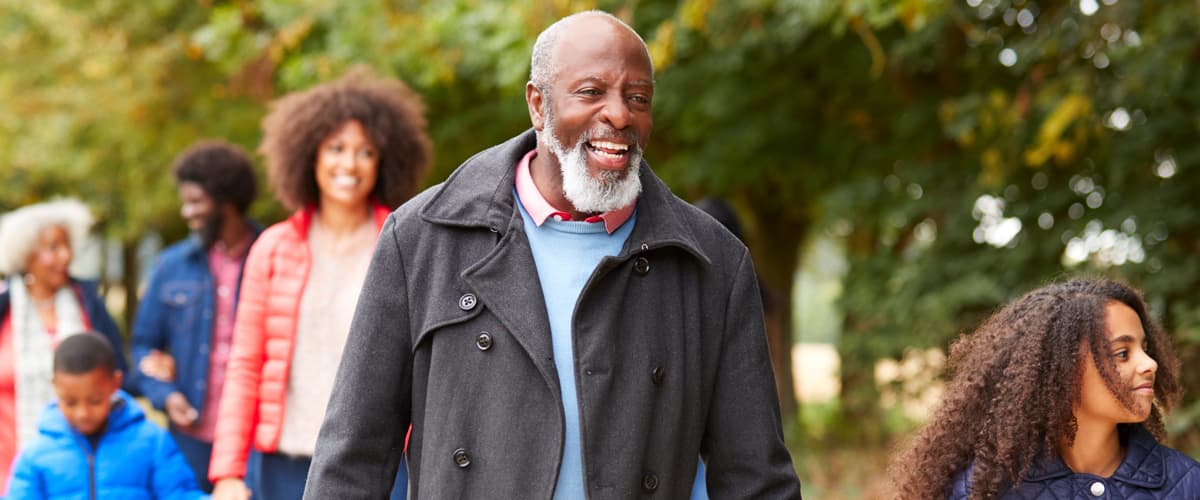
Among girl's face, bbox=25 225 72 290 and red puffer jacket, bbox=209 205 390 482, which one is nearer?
red puffer jacket, bbox=209 205 390 482

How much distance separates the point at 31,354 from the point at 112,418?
148cm

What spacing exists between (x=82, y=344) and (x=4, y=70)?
42.2ft

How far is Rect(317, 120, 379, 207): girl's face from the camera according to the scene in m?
5.32

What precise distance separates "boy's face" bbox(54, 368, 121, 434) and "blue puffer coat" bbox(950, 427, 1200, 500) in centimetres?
323

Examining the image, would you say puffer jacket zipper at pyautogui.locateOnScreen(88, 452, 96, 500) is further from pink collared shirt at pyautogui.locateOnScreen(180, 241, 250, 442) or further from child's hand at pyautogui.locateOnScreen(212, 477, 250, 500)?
pink collared shirt at pyautogui.locateOnScreen(180, 241, 250, 442)

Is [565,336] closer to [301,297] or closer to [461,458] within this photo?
[461,458]

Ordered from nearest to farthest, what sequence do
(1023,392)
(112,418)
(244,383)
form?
1. (1023,392)
2. (244,383)
3. (112,418)

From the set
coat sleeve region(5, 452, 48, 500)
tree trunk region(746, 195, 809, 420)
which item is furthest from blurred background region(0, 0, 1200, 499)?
coat sleeve region(5, 452, 48, 500)

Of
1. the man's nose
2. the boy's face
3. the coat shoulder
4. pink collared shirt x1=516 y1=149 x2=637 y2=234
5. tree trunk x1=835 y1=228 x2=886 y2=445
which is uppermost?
the man's nose

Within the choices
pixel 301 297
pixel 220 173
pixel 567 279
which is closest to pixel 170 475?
pixel 301 297

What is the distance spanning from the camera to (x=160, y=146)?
16.4 m

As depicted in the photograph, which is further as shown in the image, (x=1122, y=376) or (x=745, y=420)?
(x=1122, y=376)

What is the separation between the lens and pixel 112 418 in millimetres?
5586

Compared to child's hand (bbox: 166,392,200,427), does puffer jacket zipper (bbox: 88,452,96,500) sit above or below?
below
